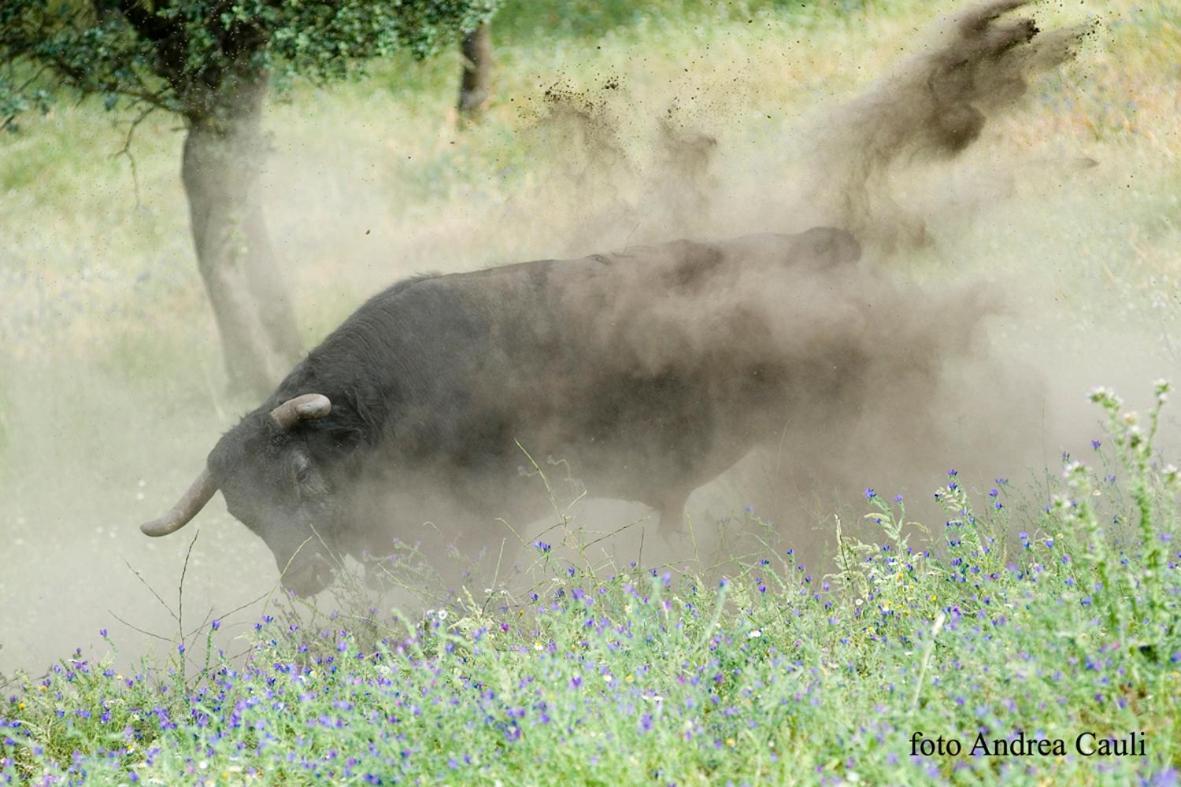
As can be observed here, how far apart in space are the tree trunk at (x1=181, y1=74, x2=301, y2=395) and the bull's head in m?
6.13

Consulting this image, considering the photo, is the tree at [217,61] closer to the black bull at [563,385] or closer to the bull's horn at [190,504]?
the black bull at [563,385]

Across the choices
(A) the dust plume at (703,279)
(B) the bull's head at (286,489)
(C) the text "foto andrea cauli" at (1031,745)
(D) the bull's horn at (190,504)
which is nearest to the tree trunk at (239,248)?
(A) the dust plume at (703,279)

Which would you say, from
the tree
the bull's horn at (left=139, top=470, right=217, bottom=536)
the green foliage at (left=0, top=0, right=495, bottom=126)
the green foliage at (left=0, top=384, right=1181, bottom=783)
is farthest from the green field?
the green foliage at (left=0, top=0, right=495, bottom=126)

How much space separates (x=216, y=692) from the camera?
212 inches

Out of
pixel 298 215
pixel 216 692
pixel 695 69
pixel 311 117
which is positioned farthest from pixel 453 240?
pixel 216 692

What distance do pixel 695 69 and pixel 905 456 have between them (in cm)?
1030

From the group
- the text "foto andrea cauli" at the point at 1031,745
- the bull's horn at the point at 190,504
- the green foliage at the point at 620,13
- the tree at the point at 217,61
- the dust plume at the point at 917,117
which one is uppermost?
the green foliage at the point at 620,13

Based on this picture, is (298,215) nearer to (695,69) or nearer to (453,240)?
(453,240)

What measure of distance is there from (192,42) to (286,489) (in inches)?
253

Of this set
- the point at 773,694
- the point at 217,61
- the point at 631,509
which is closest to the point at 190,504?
the point at 631,509

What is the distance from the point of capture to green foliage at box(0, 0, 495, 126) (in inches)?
460

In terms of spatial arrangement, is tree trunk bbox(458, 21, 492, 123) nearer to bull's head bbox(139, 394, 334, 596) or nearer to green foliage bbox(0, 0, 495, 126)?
green foliage bbox(0, 0, 495, 126)

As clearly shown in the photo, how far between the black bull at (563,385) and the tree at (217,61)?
468 cm

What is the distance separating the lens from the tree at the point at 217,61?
38.4 feet
